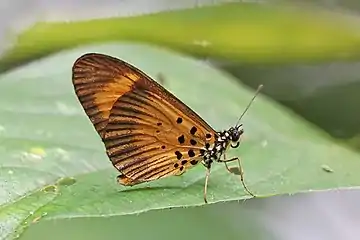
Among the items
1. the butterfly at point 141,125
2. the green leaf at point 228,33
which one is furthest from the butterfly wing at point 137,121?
the green leaf at point 228,33

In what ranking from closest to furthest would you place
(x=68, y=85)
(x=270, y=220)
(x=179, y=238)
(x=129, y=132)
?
1. (x=129, y=132)
2. (x=68, y=85)
3. (x=179, y=238)
4. (x=270, y=220)

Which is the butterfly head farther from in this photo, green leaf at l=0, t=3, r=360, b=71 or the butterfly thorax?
green leaf at l=0, t=3, r=360, b=71

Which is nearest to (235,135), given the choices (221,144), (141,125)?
(221,144)

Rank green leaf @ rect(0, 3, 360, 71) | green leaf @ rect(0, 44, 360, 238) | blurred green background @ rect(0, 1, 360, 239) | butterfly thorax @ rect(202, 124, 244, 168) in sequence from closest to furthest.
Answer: green leaf @ rect(0, 44, 360, 238) < blurred green background @ rect(0, 1, 360, 239) < butterfly thorax @ rect(202, 124, 244, 168) < green leaf @ rect(0, 3, 360, 71)

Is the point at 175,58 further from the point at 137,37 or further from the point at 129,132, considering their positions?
the point at 129,132

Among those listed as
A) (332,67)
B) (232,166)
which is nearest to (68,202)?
(232,166)

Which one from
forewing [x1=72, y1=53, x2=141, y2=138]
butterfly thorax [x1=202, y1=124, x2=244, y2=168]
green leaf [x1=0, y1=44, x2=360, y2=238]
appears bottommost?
butterfly thorax [x1=202, y1=124, x2=244, y2=168]

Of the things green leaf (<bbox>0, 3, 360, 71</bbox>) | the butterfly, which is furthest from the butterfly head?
green leaf (<bbox>0, 3, 360, 71</bbox>)

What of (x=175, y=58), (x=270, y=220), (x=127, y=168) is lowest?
(x=270, y=220)
